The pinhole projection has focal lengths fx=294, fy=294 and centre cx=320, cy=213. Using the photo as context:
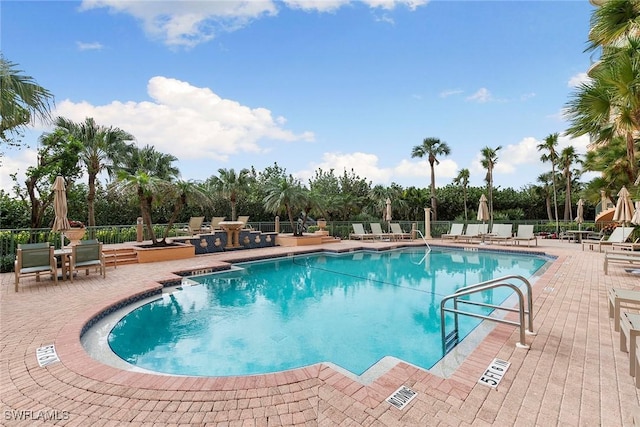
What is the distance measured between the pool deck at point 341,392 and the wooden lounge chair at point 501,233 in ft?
41.4

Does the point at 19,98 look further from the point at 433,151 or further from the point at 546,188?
the point at 546,188

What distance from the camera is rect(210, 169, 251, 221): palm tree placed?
770 inches

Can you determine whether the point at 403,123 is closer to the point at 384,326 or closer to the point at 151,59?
the point at 151,59

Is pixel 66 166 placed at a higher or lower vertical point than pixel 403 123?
lower

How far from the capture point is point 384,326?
17.9 ft

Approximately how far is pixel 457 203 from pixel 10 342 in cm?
3084

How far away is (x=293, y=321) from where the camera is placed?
585 centimetres

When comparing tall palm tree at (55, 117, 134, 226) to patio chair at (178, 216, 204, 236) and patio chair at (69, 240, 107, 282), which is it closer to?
patio chair at (178, 216, 204, 236)

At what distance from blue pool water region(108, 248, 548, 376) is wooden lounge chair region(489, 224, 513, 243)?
5485mm

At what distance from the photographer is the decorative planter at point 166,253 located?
1073cm

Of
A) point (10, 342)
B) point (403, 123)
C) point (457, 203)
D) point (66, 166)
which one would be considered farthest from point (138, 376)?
point (457, 203)

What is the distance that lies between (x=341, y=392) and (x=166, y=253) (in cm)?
1053

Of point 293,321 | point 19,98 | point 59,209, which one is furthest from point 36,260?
point 293,321

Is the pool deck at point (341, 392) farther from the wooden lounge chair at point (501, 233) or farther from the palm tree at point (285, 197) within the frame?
the wooden lounge chair at point (501, 233)
